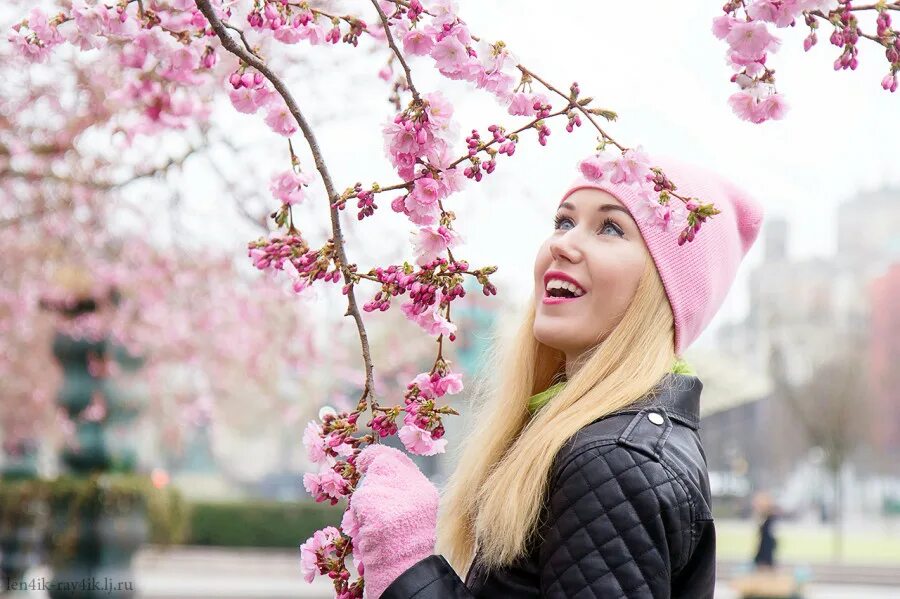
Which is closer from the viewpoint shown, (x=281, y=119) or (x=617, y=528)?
(x=617, y=528)

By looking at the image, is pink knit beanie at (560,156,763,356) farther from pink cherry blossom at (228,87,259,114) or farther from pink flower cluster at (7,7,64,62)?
pink flower cluster at (7,7,64,62)

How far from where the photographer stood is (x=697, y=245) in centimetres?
170

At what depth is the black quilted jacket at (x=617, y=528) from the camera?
1.33m

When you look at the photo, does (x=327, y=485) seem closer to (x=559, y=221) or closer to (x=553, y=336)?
(x=553, y=336)

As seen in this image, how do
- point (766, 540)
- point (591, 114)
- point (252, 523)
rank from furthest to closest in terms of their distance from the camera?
point (252, 523)
point (766, 540)
point (591, 114)

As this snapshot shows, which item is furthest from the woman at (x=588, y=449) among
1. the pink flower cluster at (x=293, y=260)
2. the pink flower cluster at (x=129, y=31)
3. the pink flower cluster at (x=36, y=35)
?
the pink flower cluster at (x=36, y=35)

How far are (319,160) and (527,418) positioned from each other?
594 mm

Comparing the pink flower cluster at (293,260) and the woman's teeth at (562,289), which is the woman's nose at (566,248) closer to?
the woman's teeth at (562,289)

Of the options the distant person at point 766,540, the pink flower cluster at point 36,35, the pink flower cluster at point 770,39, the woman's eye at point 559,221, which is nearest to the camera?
the pink flower cluster at point 770,39

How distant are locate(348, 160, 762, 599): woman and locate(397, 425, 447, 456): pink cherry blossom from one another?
0.03 meters

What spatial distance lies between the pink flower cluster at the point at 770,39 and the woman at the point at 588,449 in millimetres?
220

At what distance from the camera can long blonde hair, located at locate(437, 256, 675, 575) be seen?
147 cm

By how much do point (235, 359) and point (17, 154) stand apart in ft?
12.2

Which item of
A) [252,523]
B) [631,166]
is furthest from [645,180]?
[252,523]
